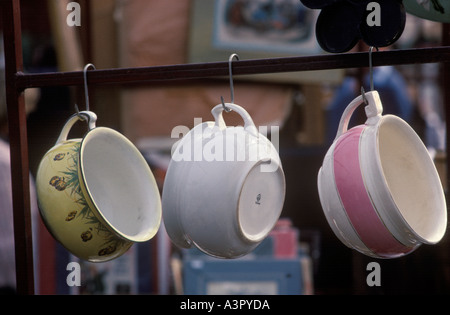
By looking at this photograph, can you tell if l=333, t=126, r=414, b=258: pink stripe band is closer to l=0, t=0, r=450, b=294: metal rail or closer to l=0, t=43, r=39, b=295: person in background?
l=0, t=0, r=450, b=294: metal rail

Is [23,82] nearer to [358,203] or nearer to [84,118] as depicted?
[84,118]

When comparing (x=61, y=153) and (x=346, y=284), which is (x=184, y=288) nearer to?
(x=346, y=284)

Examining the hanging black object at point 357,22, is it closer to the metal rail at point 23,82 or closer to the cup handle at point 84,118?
the metal rail at point 23,82

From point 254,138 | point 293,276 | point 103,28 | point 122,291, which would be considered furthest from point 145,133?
point 254,138

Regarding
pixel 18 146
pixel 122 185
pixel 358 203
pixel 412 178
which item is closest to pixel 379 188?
pixel 358 203

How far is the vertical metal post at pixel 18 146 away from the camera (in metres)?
0.99

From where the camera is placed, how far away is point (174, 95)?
79.1 inches

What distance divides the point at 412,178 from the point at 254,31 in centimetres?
115

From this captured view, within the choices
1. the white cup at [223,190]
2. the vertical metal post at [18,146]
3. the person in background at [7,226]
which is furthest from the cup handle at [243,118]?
the person in background at [7,226]

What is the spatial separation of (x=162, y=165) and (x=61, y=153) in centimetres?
103

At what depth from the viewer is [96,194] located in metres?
1.02

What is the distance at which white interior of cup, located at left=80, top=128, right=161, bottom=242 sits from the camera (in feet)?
3.23
